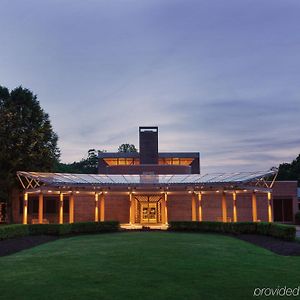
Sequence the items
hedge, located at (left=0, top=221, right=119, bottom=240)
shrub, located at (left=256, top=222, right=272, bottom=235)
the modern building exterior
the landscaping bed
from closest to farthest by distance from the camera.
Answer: the landscaping bed
hedge, located at (left=0, top=221, right=119, bottom=240)
shrub, located at (left=256, top=222, right=272, bottom=235)
the modern building exterior

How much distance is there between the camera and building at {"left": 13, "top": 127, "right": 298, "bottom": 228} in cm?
2734

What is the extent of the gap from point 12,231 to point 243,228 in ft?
44.7

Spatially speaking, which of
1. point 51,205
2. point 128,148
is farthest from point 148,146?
point 128,148

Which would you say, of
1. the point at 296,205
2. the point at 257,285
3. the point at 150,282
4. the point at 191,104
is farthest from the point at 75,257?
the point at 191,104

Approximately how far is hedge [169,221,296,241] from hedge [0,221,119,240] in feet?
15.2

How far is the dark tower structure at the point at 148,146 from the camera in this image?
43.1m

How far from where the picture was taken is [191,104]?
144 ft

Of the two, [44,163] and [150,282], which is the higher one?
[44,163]

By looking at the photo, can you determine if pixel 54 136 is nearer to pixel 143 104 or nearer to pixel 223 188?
pixel 223 188

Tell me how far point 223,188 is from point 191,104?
17.9 metres

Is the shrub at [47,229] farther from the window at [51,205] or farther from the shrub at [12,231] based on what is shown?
the window at [51,205]

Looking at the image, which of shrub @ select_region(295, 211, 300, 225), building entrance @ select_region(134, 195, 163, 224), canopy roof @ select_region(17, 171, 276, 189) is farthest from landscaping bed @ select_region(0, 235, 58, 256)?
shrub @ select_region(295, 211, 300, 225)

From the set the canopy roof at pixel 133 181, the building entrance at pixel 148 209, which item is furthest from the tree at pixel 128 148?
the canopy roof at pixel 133 181

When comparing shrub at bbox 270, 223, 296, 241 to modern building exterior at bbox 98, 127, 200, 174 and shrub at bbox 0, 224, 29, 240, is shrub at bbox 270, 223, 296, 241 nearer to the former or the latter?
shrub at bbox 0, 224, 29, 240
